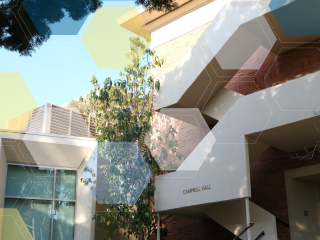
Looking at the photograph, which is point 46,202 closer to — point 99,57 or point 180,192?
point 180,192

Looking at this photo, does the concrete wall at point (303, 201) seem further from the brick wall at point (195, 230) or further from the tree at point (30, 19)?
the tree at point (30, 19)

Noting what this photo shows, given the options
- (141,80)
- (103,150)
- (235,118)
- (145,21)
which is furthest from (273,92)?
(145,21)

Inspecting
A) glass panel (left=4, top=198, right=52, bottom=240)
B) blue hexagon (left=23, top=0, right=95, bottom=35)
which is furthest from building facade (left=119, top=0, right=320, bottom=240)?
blue hexagon (left=23, top=0, right=95, bottom=35)

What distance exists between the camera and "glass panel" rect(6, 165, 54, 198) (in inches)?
282

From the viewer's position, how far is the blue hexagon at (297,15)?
5.63m

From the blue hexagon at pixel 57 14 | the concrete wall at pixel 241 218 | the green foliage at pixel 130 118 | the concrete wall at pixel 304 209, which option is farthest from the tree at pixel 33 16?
the concrete wall at pixel 304 209

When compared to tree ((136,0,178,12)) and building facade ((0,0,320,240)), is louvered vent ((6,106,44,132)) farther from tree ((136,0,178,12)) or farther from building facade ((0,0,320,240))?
tree ((136,0,178,12))

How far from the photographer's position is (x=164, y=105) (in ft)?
23.8

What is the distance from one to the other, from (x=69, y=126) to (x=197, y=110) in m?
3.01
